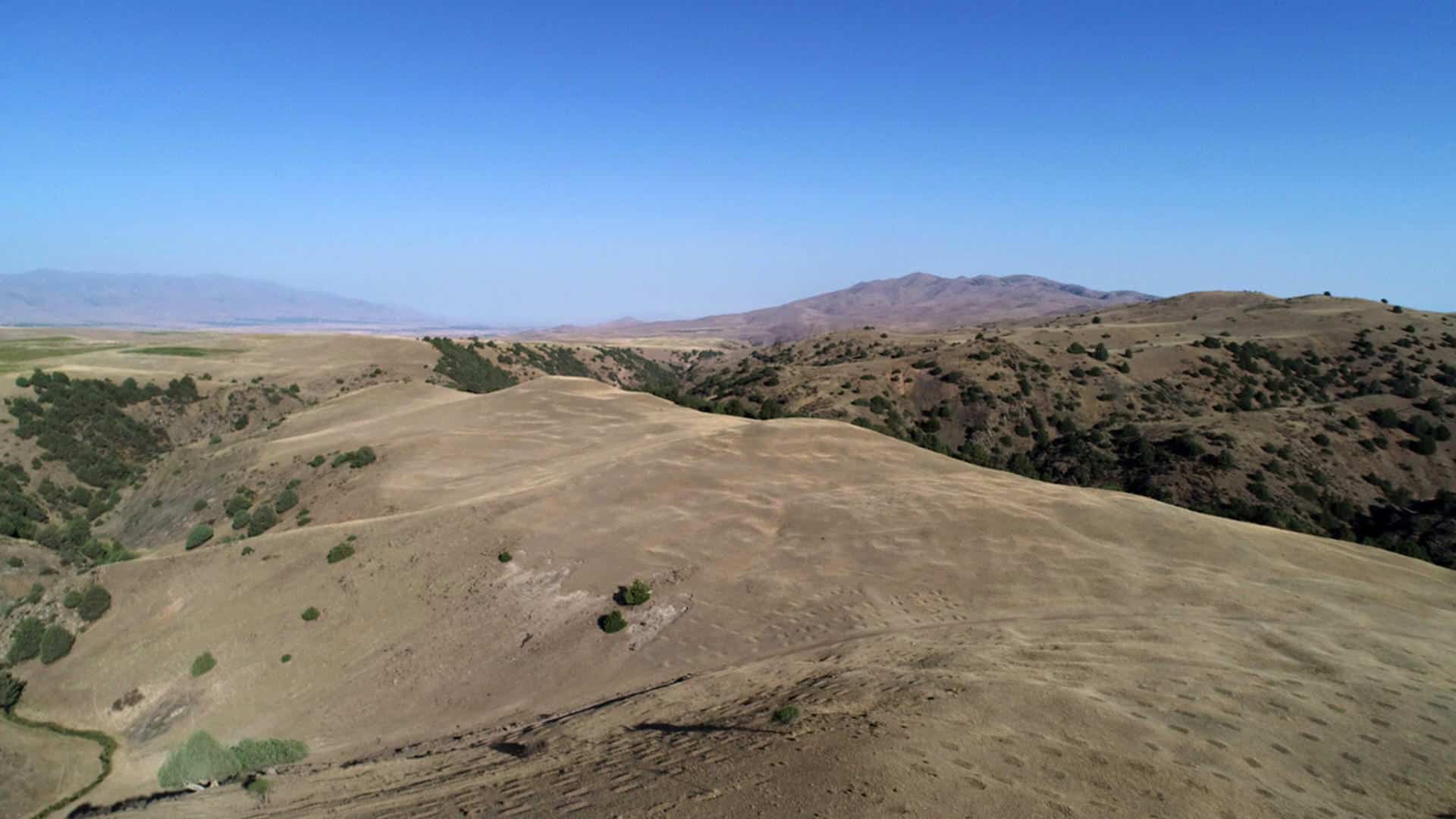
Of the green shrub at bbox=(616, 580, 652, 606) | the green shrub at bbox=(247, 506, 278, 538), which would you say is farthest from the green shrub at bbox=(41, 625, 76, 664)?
the green shrub at bbox=(616, 580, 652, 606)

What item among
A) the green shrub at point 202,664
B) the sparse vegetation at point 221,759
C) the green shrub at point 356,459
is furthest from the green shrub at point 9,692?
the green shrub at point 356,459

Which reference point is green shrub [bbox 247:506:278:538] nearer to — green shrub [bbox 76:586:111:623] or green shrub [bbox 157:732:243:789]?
green shrub [bbox 76:586:111:623]

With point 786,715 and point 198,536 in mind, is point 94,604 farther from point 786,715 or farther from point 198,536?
point 786,715

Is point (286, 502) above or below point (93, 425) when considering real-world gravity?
below

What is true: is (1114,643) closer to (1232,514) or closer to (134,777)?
(134,777)

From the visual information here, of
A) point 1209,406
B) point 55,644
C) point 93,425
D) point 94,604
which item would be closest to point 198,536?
point 94,604

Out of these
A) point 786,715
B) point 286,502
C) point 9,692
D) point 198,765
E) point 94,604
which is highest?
point 786,715
